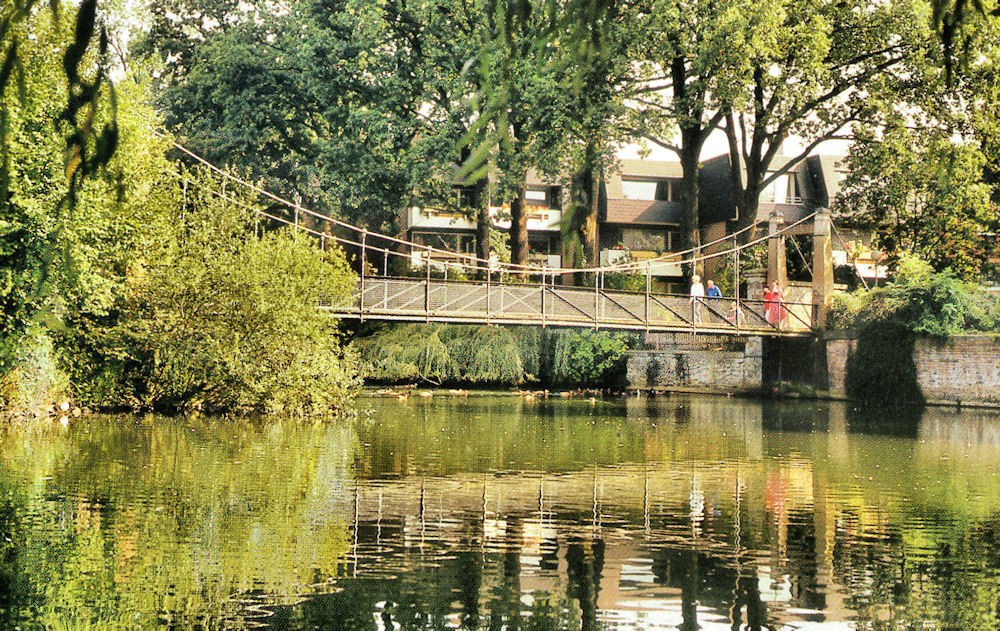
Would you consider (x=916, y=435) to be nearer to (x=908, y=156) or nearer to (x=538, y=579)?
(x=908, y=156)

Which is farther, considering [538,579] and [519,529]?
[519,529]

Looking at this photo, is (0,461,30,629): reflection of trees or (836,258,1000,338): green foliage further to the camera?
(836,258,1000,338): green foliage

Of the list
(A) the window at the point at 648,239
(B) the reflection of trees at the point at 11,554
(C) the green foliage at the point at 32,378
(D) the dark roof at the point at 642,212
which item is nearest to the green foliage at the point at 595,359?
(D) the dark roof at the point at 642,212

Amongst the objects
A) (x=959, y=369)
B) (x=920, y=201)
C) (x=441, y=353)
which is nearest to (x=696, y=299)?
(x=959, y=369)

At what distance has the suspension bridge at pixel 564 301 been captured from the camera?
26.8m

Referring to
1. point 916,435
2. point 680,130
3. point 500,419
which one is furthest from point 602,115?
point 916,435

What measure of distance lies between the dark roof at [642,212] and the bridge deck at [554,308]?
20341 millimetres

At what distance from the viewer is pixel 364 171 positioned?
3244 cm

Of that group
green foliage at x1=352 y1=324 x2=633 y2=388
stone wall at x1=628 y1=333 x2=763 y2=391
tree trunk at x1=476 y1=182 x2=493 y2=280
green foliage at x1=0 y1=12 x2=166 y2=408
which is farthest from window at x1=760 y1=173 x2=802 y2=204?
green foliage at x1=0 y1=12 x2=166 y2=408

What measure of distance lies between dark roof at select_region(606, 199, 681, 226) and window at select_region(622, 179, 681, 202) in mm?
418

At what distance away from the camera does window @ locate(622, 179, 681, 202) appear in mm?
54500

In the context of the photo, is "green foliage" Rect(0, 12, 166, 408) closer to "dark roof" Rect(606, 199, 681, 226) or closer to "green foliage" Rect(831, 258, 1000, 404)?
"green foliage" Rect(831, 258, 1000, 404)

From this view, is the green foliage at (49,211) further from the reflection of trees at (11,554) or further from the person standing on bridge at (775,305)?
the person standing on bridge at (775,305)

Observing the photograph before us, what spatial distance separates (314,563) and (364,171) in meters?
26.1
